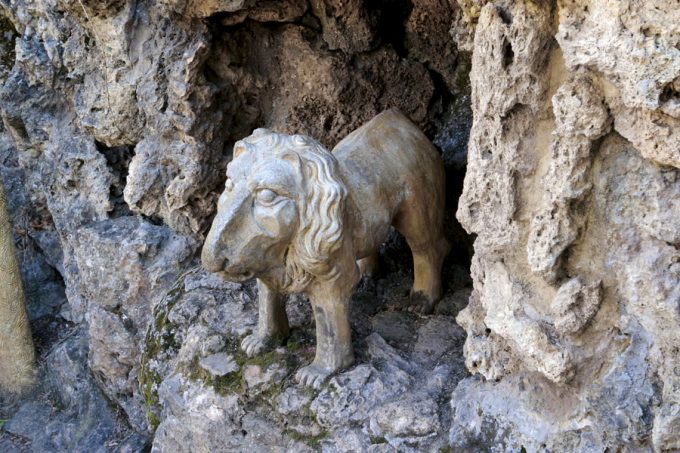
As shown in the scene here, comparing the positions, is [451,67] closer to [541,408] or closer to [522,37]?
[522,37]

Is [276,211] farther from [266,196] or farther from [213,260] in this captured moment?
[213,260]

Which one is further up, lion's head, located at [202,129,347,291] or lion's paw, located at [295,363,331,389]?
lion's head, located at [202,129,347,291]

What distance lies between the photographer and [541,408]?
2.11 m

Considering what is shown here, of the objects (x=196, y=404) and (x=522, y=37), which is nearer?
(x=522, y=37)

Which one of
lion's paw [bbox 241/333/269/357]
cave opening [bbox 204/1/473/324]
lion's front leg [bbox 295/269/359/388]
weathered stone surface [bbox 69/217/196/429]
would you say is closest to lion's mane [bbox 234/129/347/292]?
lion's front leg [bbox 295/269/359/388]

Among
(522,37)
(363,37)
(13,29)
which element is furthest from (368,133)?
(13,29)

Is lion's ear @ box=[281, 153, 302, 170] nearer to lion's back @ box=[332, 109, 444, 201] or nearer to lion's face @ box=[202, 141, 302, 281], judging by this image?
lion's face @ box=[202, 141, 302, 281]

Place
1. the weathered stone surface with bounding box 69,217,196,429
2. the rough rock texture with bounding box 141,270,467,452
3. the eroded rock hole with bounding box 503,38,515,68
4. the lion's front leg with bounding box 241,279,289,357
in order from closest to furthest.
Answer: the eroded rock hole with bounding box 503,38,515,68 → the rough rock texture with bounding box 141,270,467,452 → the lion's front leg with bounding box 241,279,289,357 → the weathered stone surface with bounding box 69,217,196,429

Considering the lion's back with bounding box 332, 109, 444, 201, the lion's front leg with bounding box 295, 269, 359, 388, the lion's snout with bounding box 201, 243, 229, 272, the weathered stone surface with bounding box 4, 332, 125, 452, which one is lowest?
the weathered stone surface with bounding box 4, 332, 125, 452

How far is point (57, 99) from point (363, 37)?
164cm

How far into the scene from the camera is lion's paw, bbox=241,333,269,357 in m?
2.69

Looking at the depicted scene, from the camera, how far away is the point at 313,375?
247 cm

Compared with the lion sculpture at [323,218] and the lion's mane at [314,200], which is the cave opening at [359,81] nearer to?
the lion sculpture at [323,218]

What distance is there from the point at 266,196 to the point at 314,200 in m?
0.16
